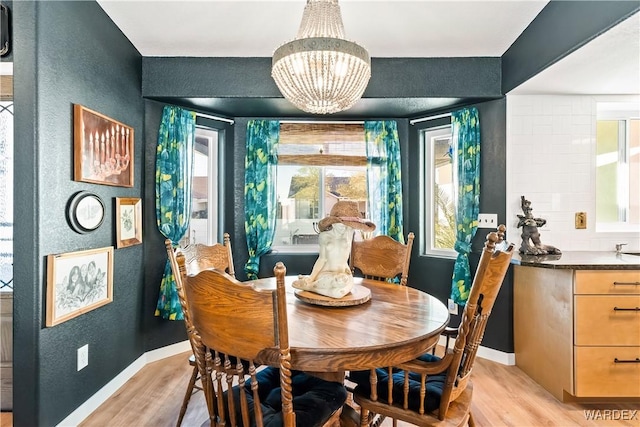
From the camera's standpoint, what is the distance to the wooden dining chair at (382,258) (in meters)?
2.28

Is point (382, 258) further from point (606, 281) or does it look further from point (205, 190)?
point (205, 190)

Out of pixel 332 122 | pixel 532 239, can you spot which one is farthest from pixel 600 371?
pixel 332 122

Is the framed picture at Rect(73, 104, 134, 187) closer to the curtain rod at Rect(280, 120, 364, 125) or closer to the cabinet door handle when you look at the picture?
the curtain rod at Rect(280, 120, 364, 125)

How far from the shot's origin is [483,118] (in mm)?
2799

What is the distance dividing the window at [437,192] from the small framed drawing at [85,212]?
271cm

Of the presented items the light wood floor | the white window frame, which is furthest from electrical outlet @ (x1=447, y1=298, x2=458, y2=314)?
the white window frame

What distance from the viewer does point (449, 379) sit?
121cm

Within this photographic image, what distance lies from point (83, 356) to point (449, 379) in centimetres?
204

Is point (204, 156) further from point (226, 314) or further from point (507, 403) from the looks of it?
point (507, 403)

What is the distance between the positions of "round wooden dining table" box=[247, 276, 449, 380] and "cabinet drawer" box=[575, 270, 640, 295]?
3.58 feet

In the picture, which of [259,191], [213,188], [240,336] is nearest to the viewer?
[240,336]

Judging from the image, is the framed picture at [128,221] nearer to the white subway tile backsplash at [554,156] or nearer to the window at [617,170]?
the white subway tile backsplash at [554,156]

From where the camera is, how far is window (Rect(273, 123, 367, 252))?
3271 mm

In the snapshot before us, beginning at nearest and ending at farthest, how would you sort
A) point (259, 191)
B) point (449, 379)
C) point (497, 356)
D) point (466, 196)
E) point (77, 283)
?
point (449, 379) < point (77, 283) < point (497, 356) < point (466, 196) < point (259, 191)
